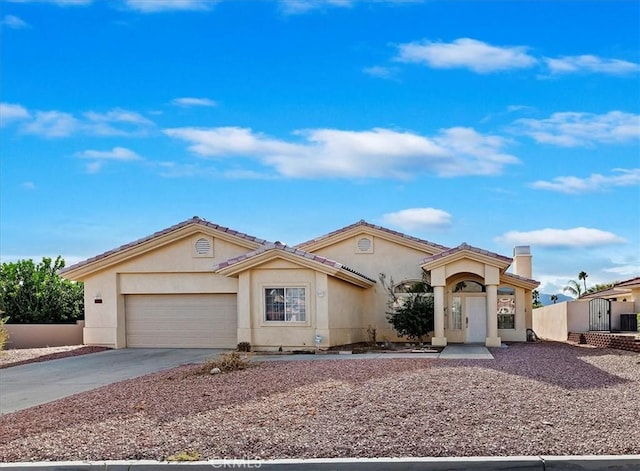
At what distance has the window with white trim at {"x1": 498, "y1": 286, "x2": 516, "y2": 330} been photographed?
28.2 m

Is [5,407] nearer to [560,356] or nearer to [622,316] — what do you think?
[560,356]

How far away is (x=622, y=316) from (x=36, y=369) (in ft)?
72.6

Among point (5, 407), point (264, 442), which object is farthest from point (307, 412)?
point (5, 407)

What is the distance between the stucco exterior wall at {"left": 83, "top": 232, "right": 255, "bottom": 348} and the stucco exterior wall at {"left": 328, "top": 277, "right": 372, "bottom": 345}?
3592mm

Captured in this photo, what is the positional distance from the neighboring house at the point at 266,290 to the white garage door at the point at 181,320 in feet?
0.11

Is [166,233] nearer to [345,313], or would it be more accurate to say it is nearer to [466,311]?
[345,313]

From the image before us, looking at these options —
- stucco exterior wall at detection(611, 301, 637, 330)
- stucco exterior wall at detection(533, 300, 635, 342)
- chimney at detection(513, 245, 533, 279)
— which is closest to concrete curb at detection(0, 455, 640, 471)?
stucco exterior wall at detection(533, 300, 635, 342)

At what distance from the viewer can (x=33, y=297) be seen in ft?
100

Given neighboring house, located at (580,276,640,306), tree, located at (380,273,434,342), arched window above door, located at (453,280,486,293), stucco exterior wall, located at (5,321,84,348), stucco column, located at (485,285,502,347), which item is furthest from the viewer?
stucco exterior wall, located at (5,321,84,348)

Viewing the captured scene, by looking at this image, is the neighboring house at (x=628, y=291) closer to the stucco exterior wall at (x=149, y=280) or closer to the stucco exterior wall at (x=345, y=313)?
the stucco exterior wall at (x=345, y=313)

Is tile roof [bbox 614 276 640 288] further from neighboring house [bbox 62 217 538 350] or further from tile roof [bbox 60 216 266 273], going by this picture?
tile roof [bbox 60 216 266 273]

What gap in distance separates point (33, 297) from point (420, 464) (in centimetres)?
2656

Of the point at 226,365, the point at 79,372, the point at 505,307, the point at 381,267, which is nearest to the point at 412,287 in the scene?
the point at 381,267

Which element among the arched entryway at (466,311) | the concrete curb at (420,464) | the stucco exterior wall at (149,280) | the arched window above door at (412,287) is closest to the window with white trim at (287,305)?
the stucco exterior wall at (149,280)
